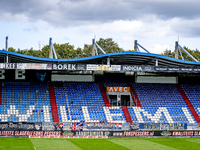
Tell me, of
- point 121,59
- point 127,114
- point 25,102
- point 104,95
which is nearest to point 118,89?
point 104,95

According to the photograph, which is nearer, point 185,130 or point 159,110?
point 185,130

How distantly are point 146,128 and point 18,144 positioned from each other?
44.8 ft

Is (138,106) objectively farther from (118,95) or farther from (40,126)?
(40,126)

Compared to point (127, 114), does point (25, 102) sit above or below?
above

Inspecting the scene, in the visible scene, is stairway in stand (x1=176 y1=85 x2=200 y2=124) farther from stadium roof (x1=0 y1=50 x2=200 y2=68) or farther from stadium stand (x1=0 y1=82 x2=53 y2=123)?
stadium stand (x1=0 y1=82 x2=53 y2=123)

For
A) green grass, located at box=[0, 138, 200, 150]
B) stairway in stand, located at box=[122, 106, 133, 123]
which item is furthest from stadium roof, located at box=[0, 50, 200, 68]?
green grass, located at box=[0, 138, 200, 150]

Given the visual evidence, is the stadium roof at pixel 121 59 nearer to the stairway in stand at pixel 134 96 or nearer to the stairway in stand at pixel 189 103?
the stairway in stand at pixel 134 96

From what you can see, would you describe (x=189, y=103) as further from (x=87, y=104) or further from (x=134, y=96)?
(x=87, y=104)

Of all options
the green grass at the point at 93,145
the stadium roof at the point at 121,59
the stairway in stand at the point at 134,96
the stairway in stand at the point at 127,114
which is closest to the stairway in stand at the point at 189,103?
the stadium roof at the point at 121,59

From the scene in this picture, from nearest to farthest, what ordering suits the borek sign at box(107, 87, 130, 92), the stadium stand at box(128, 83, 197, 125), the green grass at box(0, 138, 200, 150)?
the green grass at box(0, 138, 200, 150) → the stadium stand at box(128, 83, 197, 125) → the borek sign at box(107, 87, 130, 92)

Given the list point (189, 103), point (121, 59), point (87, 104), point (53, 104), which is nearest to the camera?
point (53, 104)

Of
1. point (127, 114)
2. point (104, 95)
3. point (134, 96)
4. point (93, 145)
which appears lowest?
point (93, 145)

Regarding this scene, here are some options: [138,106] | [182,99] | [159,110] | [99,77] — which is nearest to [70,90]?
[99,77]

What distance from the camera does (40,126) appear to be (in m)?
30.3
